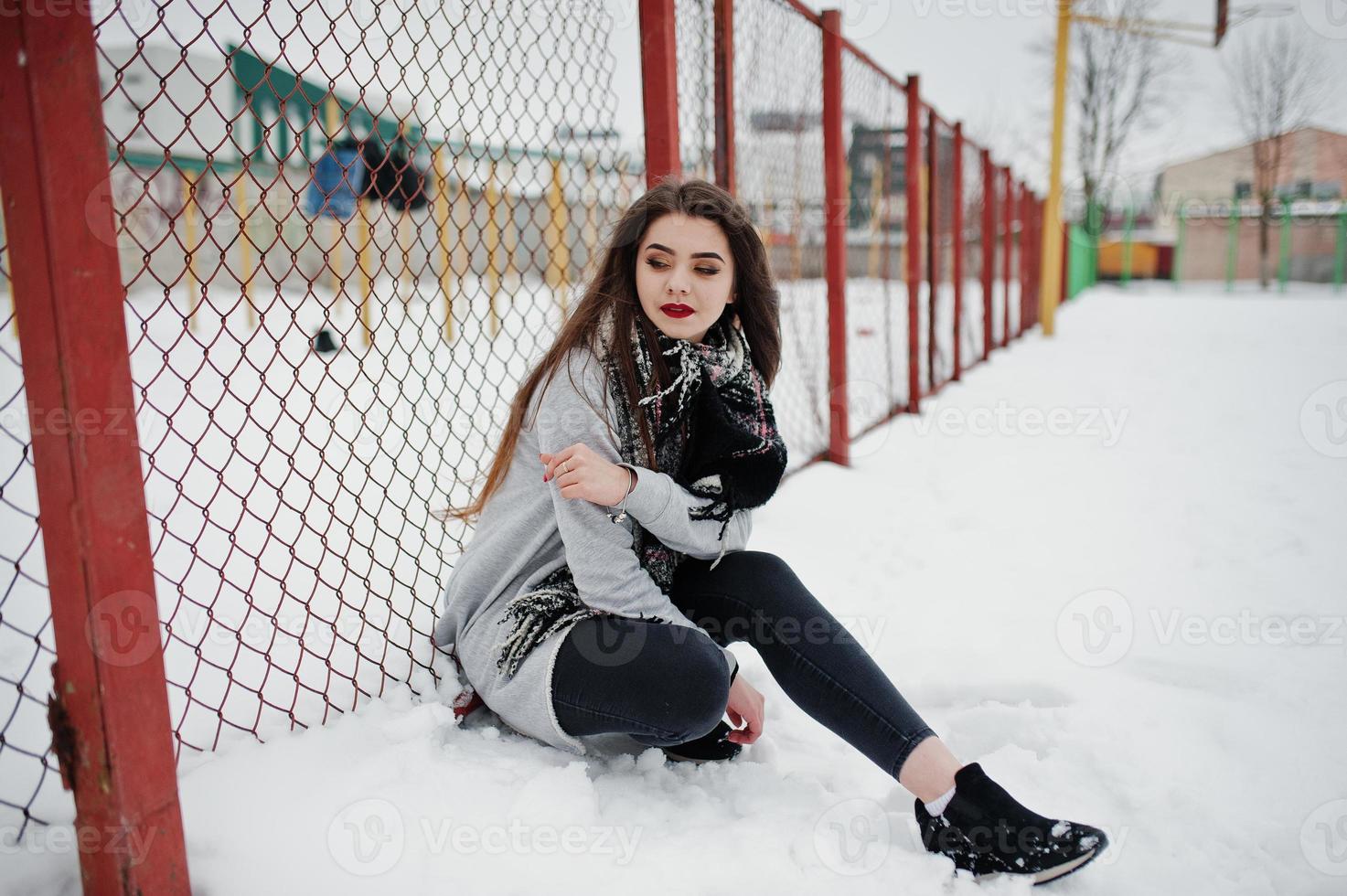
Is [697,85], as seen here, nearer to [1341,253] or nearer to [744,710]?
[744,710]

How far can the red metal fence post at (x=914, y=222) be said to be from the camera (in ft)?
17.8

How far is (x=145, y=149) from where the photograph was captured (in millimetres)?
9242

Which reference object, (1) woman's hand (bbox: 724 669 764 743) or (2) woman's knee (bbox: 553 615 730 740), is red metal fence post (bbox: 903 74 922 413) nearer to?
(1) woman's hand (bbox: 724 669 764 743)

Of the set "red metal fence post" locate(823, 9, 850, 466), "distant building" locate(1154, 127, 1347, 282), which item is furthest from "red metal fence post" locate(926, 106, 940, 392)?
"distant building" locate(1154, 127, 1347, 282)

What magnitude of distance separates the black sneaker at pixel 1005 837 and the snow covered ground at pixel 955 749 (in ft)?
0.14

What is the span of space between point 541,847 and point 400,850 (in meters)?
0.23

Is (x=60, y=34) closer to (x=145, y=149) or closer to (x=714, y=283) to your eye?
(x=714, y=283)

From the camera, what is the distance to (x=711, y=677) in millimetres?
1550

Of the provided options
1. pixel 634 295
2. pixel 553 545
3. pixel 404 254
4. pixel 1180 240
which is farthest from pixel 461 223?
pixel 1180 240

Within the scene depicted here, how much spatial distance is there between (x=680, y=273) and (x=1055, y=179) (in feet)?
37.7

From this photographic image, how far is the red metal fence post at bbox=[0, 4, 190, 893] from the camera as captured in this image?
40.8 inches

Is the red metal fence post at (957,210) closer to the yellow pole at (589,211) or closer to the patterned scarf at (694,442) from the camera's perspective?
the yellow pole at (589,211)

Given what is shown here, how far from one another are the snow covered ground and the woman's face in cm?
90

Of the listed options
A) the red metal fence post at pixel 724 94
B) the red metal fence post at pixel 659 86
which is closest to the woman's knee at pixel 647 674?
the red metal fence post at pixel 659 86
